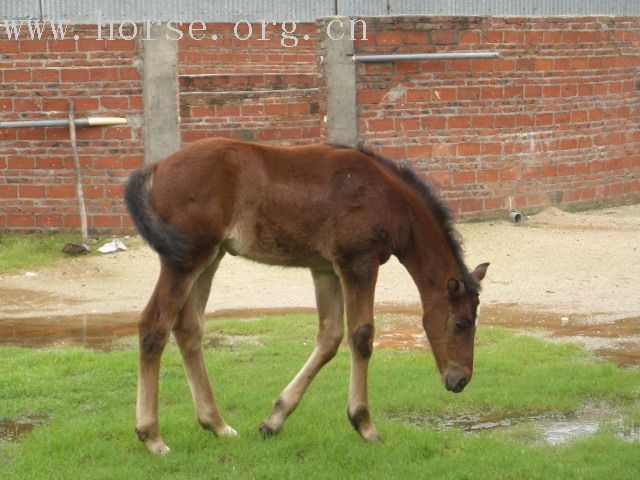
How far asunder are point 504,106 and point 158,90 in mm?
4400

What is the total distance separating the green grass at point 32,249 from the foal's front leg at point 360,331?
682cm

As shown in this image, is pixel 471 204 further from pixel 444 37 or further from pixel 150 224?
pixel 150 224

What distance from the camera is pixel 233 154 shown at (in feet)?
20.2

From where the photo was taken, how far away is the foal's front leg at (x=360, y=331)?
611 centimetres

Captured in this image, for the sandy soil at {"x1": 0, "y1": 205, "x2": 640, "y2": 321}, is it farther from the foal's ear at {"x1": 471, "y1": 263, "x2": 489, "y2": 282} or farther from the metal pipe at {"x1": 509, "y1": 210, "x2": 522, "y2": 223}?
the foal's ear at {"x1": 471, "y1": 263, "x2": 489, "y2": 282}

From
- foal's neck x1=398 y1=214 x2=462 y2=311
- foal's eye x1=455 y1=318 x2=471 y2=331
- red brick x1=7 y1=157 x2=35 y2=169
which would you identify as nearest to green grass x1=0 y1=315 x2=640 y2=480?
foal's eye x1=455 y1=318 x2=471 y2=331

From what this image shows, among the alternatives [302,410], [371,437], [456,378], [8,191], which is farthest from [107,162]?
[456,378]

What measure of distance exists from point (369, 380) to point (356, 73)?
6899 millimetres

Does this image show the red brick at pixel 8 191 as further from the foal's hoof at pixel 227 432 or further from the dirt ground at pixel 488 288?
the foal's hoof at pixel 227 432

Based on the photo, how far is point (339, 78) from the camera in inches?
549

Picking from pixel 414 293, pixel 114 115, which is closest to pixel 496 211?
pixel 414 293

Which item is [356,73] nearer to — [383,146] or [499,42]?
[383,146]

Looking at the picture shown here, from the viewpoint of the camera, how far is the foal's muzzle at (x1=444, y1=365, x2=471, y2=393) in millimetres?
6184

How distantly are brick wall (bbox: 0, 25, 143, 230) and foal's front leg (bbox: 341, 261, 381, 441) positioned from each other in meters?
7.56
